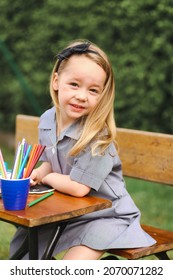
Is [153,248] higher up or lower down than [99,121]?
lower down

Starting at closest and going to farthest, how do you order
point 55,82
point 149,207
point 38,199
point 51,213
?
point 51,213
point 38,199
point 55,82
point 149,207

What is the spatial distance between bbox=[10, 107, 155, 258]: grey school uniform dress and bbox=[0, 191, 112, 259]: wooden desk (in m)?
0.13

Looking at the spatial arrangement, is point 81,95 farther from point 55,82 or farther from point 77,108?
point 55,82

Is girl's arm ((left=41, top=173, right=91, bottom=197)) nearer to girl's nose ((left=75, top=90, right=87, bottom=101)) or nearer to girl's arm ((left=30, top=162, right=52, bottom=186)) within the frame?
girl's arm ((left=30, top=162, right=52, bottom=186))

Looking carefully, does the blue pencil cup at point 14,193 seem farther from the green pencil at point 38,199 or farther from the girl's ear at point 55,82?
the girl's ear at point 55,82

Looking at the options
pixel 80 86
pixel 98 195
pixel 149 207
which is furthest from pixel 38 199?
pixel 149 207

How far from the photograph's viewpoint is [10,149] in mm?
8016

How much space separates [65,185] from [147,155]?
0.76 meters

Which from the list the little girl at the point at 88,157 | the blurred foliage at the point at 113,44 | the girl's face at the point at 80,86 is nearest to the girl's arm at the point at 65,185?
the little girl at the point at 88,157

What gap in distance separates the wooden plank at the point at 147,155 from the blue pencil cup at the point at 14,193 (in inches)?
40.5

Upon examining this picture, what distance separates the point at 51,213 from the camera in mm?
2596

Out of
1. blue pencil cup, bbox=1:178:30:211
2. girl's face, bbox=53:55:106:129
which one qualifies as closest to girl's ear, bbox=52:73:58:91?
girl's face, bbox=53:55:106:129

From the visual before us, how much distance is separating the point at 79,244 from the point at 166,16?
10.5 feet
